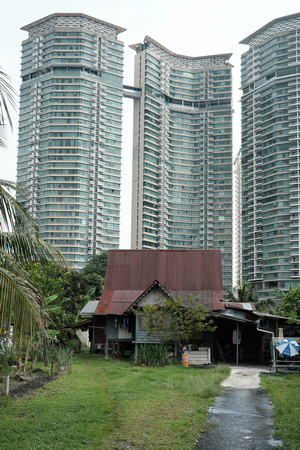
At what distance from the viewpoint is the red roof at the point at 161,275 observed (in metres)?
31.9

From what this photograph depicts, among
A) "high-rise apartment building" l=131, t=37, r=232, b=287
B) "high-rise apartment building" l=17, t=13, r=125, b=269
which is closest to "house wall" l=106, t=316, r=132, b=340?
"high-rise apartment building" l=17, t=13, r=125, b=269

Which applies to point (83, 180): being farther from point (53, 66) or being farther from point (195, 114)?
point (195, 114)

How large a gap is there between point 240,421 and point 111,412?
12.0 ft

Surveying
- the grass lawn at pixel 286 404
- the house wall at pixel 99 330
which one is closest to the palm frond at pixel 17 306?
the grass lawn at pixel 286 404

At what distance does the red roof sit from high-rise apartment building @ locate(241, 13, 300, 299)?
288 feet

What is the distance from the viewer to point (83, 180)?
12900 centimetres

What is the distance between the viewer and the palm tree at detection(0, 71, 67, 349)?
27.2 feet

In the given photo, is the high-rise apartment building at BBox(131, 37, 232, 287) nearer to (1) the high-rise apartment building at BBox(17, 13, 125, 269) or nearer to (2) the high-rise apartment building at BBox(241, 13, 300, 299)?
(1) the high-rise apartment building at BBox(17, 13, 125, 269)

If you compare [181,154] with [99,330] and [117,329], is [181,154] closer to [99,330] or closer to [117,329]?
[99,330]

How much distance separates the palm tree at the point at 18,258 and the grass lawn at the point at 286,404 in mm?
6485

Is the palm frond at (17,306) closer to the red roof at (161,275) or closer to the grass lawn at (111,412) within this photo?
the grass lawn at (111,412)

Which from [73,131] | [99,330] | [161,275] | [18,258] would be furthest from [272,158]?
[18,258]

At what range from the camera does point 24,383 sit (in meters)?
18.1

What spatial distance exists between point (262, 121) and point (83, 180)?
173ft
